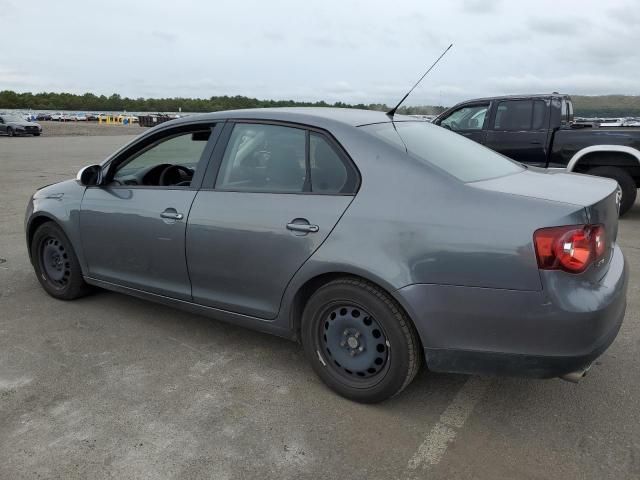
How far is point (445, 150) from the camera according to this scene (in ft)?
10.5

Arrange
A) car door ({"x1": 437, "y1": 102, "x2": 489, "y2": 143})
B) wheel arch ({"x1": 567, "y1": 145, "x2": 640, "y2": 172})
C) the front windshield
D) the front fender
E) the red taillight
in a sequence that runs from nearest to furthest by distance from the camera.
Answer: the red taillight, the front fender, wheel arch ({"x1": 567, "y1": 145, "x2": 640, "y2": 172}), car door ({"x1": 437, "y1": 102, "x2": 489, "y2": 143}), the front windshield

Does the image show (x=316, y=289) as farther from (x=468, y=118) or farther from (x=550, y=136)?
(x=468, y=118)

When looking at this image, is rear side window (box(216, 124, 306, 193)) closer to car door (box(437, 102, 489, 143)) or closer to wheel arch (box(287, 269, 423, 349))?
wheel arch (box(287, 269, 423, 349))

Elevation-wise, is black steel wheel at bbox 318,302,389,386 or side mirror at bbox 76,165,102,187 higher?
side mirror at bbox 76,165,102,187

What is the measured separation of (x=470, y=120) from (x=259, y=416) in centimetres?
768

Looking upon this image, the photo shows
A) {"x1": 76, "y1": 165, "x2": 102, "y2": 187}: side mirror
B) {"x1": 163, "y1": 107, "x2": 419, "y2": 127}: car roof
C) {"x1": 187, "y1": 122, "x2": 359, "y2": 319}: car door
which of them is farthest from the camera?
{"x1": 76, "y1": 165, "x2": 102, "y2": 187}: side mirror

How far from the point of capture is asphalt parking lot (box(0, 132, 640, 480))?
2486 millimetres

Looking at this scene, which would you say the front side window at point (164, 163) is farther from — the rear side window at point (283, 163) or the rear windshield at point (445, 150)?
the rear windshield at point (445, 150)

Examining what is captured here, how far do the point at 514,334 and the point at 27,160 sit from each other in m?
18.4

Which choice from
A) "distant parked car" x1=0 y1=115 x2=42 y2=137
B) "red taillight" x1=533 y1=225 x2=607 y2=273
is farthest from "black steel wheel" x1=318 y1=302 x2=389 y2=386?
"distant parked car" x1=0 y1=115 x2=42 y2=137

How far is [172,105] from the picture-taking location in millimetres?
112188

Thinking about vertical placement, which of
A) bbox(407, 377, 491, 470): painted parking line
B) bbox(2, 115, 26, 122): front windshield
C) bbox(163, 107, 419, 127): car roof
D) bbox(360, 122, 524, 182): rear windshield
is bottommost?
bbox(407, 377, 491, 470): painted parking line

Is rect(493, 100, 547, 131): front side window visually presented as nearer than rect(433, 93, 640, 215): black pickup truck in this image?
No

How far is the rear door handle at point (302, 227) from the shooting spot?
2.92m
